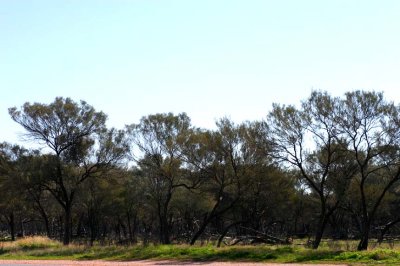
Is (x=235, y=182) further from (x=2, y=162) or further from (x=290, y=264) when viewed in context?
(x=2, y=162)

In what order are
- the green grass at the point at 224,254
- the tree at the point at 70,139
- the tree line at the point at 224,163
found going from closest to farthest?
the green grass at the point at 224,254 < the tree line at the point at 224,163 < the tree at the point at 70,139

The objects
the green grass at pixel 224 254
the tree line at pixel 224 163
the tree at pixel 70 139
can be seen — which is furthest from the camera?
the tree at pixel 70 139

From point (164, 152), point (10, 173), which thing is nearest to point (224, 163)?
point (164, 152)

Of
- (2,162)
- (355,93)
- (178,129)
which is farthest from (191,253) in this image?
(2,162)

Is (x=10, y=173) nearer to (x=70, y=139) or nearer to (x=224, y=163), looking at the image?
(x=70, y=139)

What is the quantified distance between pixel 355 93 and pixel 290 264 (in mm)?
13544

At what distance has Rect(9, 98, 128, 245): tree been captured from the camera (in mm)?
46500

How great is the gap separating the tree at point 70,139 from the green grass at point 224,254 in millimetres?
8426

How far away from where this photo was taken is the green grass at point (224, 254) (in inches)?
964

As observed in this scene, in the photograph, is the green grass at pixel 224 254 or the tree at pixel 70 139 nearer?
the green grass at pixel 224 254

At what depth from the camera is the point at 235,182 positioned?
134 ft

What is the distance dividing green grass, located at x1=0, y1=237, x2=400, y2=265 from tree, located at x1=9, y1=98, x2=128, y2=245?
8.43 metres

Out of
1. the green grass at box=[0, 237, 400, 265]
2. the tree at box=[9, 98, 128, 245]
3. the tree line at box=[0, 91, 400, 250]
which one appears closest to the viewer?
the green grass at box=[0, 237, 400, 265]

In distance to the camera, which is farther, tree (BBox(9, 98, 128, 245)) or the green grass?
tree (BBox(9, 98, 128, 245))
